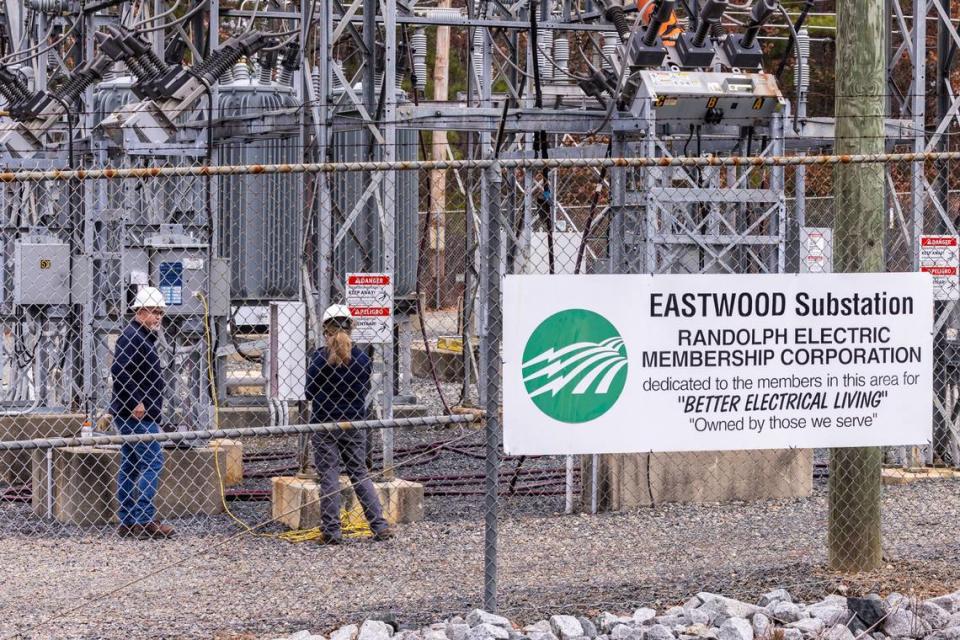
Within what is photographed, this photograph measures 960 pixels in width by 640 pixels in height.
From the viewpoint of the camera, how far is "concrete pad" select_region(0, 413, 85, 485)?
12.7m

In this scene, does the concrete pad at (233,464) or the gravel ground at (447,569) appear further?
the concrete pad at (233,464)

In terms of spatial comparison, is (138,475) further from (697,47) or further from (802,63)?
(802,63)

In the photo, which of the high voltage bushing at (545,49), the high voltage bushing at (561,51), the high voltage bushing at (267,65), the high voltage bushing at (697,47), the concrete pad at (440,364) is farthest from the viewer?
the concrete pad at (440,364)

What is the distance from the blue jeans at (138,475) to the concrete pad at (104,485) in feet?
1.60

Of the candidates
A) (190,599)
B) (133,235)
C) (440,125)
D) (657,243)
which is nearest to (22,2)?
(133,235)

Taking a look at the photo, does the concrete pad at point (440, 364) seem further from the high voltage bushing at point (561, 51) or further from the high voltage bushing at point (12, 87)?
the high voltage bushing at point (12, 87)

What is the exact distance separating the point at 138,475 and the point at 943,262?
22.3 ft

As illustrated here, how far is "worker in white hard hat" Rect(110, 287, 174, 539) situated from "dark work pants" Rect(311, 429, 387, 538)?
1193mm

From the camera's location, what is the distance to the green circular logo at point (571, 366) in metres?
7.09

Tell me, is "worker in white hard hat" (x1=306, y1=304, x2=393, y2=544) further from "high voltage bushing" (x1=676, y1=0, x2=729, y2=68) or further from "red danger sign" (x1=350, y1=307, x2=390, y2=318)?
"high voltage bushing" (x1=676, y1=0, x2=729, y2=68)

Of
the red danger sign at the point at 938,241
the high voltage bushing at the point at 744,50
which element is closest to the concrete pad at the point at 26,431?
the high voltage bushing at the point at 744,50

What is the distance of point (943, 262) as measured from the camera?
490 inches

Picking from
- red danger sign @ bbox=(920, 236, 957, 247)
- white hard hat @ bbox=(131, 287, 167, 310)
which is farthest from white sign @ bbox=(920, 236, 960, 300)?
white hard hat @ bbox=(131, 287, 167, 310)

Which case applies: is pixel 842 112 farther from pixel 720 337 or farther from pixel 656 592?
pixel 656 592
